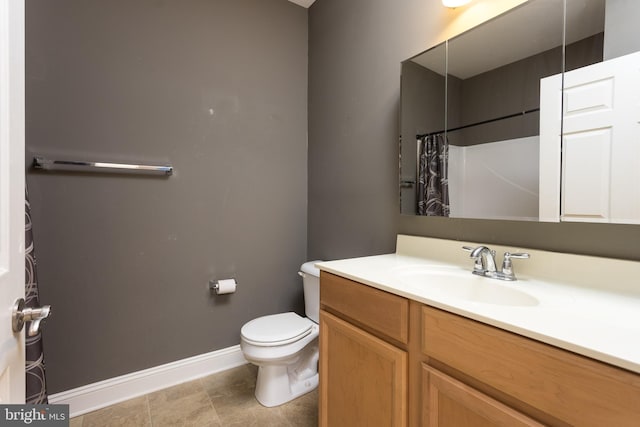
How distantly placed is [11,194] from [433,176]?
57.0 inches

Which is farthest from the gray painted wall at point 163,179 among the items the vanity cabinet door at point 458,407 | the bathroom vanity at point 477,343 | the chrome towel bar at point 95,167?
the vanity cabinet door at point 458,407

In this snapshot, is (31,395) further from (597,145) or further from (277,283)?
(597,145)

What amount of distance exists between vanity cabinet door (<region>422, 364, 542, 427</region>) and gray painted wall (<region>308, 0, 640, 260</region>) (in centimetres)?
63

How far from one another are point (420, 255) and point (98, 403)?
75.2 inches

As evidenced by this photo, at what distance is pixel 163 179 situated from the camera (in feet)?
5.77

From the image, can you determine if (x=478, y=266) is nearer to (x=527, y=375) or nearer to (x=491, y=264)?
(x=491, y=264)

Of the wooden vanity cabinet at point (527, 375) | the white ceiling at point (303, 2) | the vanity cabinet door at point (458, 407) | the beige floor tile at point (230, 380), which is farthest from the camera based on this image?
the white ceiling at point (303, 2)

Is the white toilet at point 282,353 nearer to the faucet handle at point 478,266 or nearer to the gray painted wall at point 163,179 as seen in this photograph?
the gray painted wall at point 163,179

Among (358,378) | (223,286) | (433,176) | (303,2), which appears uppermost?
(303,2)

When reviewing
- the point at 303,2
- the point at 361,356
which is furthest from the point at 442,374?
the point at 303,2

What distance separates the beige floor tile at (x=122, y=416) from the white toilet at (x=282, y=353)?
0.60 metres

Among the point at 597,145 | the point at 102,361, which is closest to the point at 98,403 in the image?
the point at 102,361

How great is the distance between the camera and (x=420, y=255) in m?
1.42

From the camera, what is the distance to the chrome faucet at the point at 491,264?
1027mm
